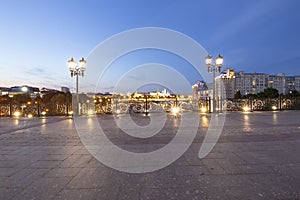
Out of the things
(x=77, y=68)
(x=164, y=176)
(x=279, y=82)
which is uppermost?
(x=279, y=82)

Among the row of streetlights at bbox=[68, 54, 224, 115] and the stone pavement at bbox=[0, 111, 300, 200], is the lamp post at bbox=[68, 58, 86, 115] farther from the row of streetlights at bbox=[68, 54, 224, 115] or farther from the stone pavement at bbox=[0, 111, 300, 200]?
the stone pavement at bbox=[0, 111, 300, 200]

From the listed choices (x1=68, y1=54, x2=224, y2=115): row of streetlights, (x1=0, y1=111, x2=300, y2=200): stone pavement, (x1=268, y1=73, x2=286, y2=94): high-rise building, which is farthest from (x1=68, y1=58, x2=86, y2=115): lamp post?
(x1=268, y1=73, x2=286, y2=94): high-rise building

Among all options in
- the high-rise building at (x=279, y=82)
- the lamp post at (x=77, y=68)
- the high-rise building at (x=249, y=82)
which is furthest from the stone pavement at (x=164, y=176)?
the high-rise building at (x=279, y=82)

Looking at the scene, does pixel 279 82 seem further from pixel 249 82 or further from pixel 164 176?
pixel 164 176

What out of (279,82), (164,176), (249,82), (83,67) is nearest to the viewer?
(164,176)

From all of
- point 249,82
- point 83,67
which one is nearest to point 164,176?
point 83,67

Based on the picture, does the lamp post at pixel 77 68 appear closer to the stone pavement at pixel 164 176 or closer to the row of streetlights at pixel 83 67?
the row of streetlights at pixel 83 67

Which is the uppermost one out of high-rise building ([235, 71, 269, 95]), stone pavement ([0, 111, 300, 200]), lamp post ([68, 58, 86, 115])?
high-rise building ([235, 71, 269, 95])

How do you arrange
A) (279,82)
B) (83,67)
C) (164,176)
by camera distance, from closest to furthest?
(164,176)
(83,67)
(279,82)

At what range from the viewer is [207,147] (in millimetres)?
5824

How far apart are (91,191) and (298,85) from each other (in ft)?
611

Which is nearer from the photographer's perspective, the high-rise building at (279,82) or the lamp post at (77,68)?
the lamp post at (77,68)

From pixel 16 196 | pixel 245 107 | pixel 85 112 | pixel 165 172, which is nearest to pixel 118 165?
pixel 165 172

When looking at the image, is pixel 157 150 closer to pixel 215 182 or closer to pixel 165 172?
pixel 165 172
